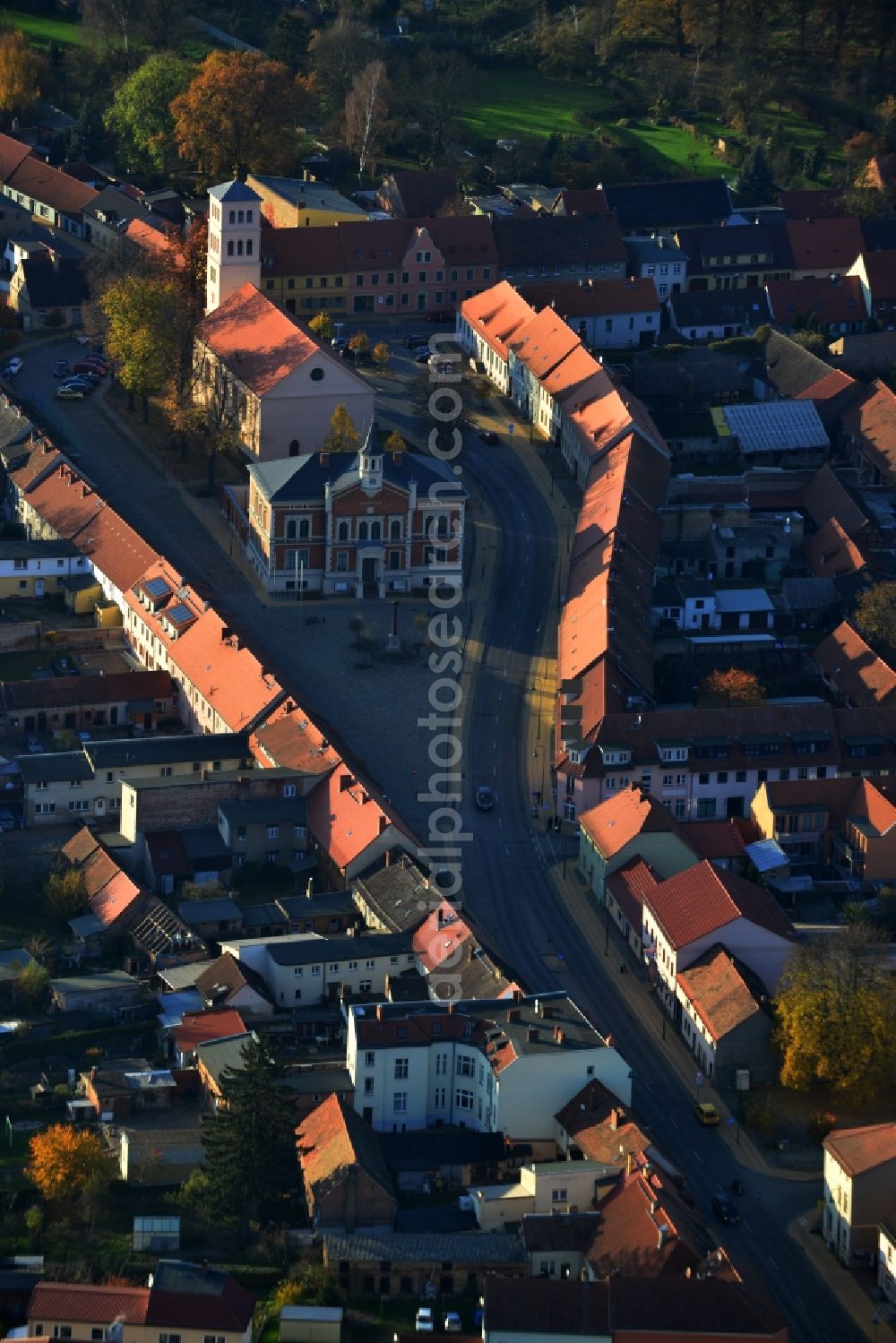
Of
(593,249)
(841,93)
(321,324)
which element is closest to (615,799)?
(321,324)

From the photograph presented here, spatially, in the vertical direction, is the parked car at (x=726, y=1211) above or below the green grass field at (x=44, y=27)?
below

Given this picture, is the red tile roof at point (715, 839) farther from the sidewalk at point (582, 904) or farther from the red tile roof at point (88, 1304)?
the red tile roof at point (88, 1304)

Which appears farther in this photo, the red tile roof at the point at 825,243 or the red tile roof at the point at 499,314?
the red tile roof at the point at 825,243

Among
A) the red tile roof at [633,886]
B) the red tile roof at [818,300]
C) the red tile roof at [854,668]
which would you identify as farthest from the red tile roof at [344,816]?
the red tile roof at [818,300]

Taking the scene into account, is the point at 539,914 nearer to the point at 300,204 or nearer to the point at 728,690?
the point at 728,690

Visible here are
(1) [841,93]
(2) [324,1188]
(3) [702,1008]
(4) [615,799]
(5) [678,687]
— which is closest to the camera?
(2) [324,1188]

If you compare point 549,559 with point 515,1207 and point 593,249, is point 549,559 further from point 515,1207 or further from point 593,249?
point 515,1207

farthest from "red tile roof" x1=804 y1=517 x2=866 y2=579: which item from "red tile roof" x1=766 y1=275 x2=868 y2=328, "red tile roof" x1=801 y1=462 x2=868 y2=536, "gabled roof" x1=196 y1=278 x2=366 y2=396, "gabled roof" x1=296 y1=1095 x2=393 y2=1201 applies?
"gabled roof" x1=296 y1=1095 x2=393 y2=1201
